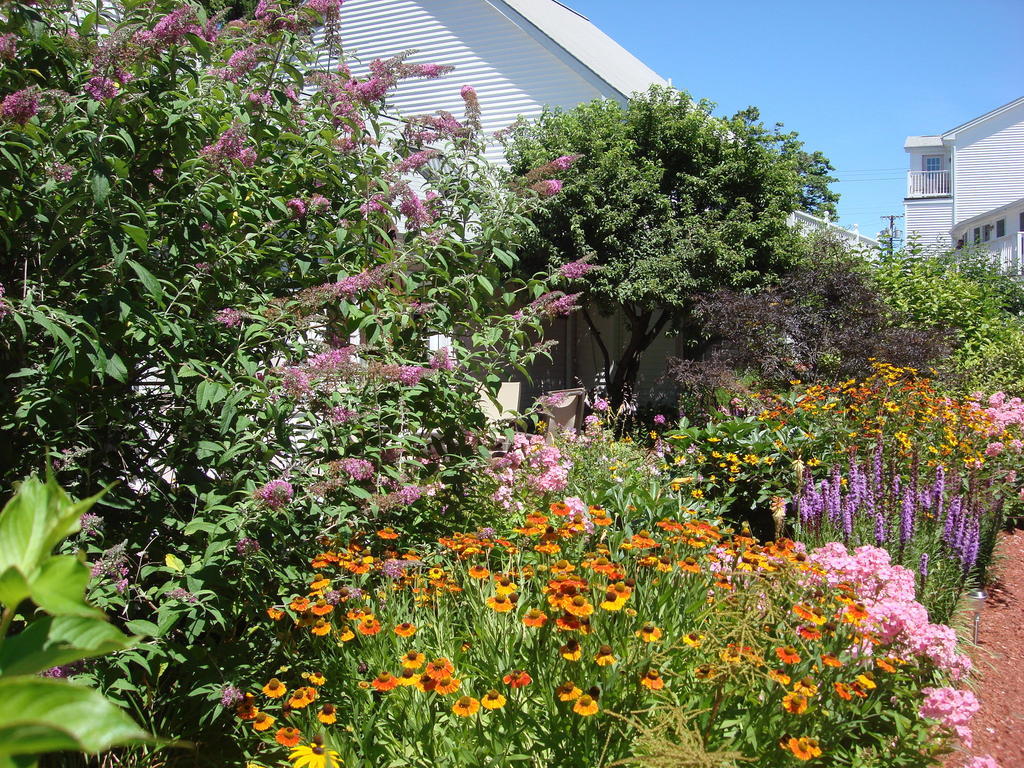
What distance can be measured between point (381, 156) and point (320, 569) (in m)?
Answer: 2.09

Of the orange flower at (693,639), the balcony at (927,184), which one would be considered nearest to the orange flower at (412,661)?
the orange flower at (693,639)

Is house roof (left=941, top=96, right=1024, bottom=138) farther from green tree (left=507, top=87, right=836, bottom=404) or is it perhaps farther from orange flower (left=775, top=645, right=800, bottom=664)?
orange flower (left=775, top=645, right=800, bottom=664)

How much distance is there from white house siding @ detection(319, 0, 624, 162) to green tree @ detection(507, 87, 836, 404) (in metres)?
1.32

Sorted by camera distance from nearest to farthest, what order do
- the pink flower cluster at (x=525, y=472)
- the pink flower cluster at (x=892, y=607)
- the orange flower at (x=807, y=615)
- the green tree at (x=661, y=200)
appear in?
the orange flower at (x=807, y=615) → the pink flower cluster at (x=892, y=607) → the pink flower cluster at (x=525, y=472) → the green tree at (x=661, y=200)

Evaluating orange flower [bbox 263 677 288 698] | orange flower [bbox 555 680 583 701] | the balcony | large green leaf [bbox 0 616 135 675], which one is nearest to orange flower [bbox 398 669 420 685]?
orange flower [bbox 555 680 583 701]

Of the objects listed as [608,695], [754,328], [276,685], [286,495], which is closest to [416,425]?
[286,495]

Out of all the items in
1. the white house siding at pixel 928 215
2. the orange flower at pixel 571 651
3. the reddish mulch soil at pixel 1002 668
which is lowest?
the reddish mulch soil at pixel 1002 668

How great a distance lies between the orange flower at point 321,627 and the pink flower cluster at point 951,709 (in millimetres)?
1978

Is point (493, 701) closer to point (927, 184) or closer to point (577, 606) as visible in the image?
point (577, 606)

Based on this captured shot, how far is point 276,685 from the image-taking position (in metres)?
2.42

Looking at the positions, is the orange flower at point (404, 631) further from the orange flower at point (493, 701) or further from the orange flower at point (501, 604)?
the orange flower at point (493, 701)

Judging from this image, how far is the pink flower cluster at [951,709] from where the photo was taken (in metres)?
2.48

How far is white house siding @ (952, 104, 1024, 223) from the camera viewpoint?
34.8 m

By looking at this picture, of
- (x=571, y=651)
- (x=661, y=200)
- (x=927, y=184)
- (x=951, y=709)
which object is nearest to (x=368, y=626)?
(x=571, y=651)
